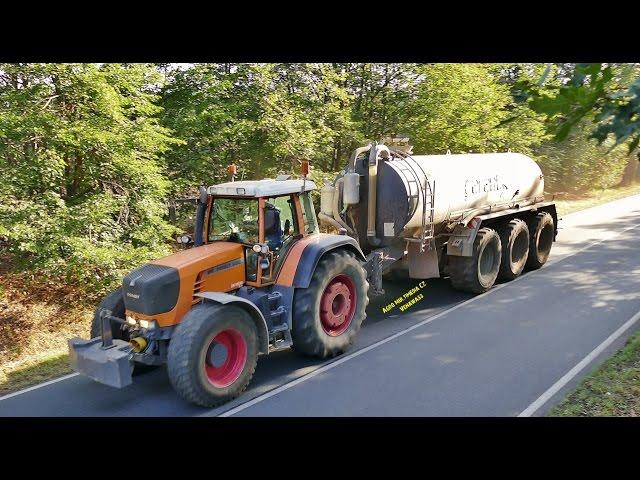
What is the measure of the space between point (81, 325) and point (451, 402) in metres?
6.29

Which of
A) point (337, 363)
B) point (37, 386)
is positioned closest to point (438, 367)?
point (337, 363)

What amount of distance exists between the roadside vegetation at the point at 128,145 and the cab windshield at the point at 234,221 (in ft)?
7.47

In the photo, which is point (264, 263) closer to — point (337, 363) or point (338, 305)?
point (338, 305)

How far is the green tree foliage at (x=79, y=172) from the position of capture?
7668mm

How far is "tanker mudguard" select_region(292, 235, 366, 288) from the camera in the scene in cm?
675

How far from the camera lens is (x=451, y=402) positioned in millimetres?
5715

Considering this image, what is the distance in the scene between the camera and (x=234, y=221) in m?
6.95

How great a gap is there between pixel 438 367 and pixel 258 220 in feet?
10.1

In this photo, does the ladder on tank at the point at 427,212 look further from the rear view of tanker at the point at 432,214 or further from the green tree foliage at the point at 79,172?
the green tree foliage at the point at 79,172

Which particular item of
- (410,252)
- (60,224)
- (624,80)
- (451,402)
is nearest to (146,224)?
(60,224)

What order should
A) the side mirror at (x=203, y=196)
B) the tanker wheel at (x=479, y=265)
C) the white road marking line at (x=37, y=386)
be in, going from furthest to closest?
the tanker wheel at (x=479, y=265) < the side mirror at (x=203, y=196) < the white road marking line at (x=37, y=386)

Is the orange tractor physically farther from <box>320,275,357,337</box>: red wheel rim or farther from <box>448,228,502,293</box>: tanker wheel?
<box>448,228,502,293</box>: tanker wheel

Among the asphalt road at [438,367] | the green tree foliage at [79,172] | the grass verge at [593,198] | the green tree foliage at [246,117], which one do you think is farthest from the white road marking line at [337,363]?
the grass verge at [593,198]

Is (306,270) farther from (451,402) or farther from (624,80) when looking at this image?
(624,80)
